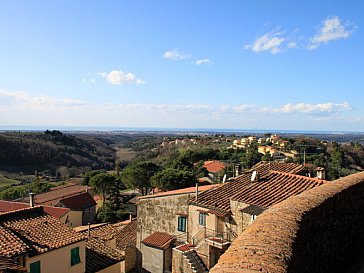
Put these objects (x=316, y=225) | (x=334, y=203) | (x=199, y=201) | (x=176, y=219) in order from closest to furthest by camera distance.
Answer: (x=316, y=225) → (x=334, y=203) → (x=199, y=201) → (x=176, y=219)

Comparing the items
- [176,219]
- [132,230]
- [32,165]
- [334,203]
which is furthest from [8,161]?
[334,203]

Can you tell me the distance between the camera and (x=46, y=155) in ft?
295

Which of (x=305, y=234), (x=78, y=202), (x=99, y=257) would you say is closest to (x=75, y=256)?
(x=99, y=257)

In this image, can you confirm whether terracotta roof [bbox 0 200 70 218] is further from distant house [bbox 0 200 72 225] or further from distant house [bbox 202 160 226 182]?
distant house [bbox 202 160 226 182]

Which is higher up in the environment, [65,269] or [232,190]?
[232,190]

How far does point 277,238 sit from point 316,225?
1.84 m

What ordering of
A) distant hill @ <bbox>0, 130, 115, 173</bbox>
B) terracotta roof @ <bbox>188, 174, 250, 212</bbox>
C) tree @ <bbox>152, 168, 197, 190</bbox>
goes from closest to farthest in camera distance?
terracotta roof @ <bbox>188, 174, 250, 212</bbox>, tree @ <bbox>152, 168, 197, 190</bbox>, distant hill @ <bbox>0, 130, 115, 173</bbox>

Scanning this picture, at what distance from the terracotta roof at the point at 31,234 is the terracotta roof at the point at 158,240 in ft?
16.4

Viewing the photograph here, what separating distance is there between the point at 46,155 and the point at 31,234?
270ft

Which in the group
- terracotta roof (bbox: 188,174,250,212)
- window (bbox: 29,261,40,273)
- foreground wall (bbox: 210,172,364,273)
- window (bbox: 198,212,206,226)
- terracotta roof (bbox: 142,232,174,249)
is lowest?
terracotta roof (bbox: 142,232,174,249)

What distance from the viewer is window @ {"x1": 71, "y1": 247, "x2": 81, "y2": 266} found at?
540 inches

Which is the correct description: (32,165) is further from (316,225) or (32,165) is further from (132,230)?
(316,225)

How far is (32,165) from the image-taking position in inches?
3337

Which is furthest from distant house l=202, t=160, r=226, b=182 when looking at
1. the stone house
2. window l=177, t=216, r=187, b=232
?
window l=177, t=216, r=187, b=232
